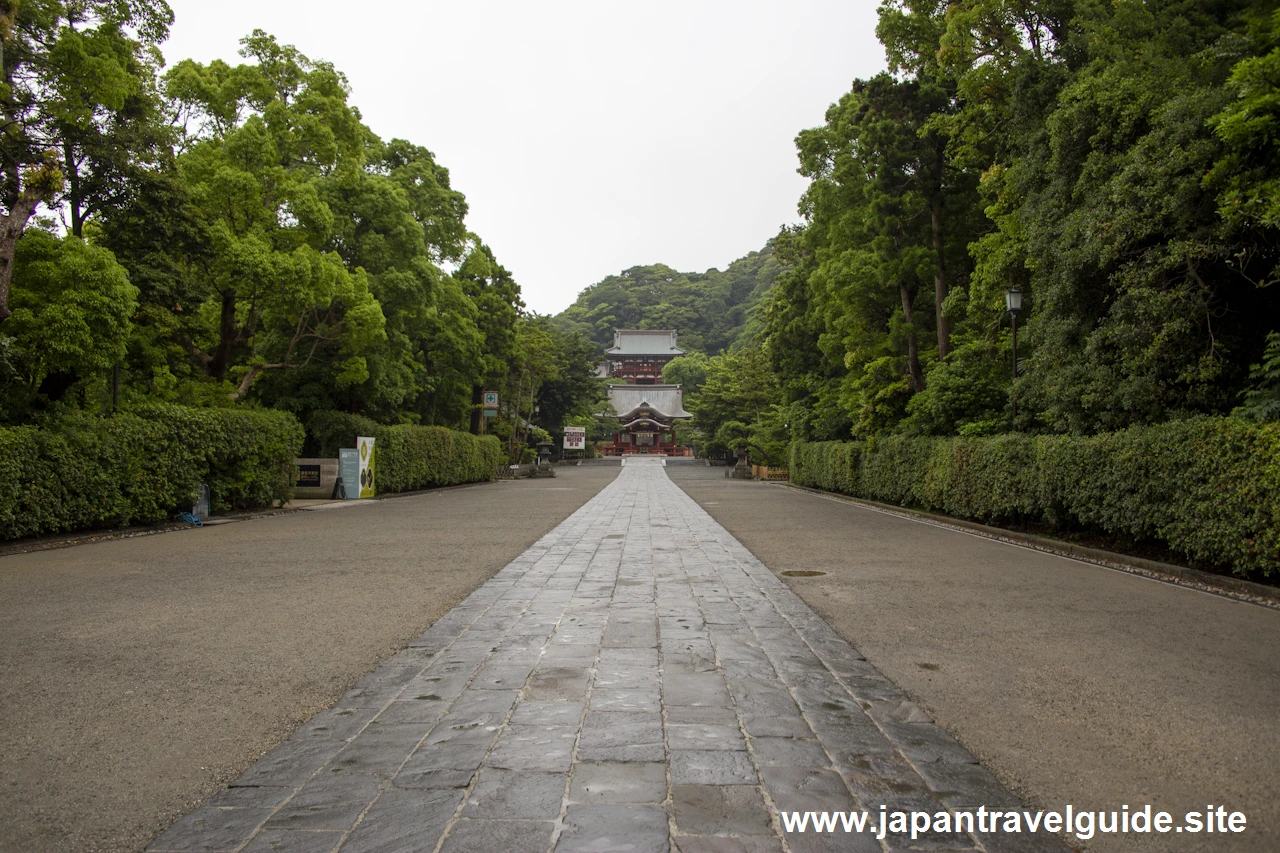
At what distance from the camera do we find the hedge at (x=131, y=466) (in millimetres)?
9469

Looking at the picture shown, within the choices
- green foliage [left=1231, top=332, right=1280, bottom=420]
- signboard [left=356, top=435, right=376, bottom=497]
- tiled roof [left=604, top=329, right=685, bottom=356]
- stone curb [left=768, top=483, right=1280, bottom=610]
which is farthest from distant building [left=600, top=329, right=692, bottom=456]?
green foliage [left=1231, top=332, right=1280, bottom=420]

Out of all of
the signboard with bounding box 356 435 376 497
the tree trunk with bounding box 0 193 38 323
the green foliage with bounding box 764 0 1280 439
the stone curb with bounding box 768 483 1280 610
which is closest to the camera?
the stone curb with bounding box 768 483 1280 610

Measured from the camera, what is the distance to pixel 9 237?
33.9 feet

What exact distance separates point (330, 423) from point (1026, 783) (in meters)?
21.8

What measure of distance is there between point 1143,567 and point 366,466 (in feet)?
59.3

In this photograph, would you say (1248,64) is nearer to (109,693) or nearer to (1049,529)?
(1049,529)

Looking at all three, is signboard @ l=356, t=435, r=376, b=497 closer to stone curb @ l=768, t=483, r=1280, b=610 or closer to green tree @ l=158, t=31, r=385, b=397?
green tree @ l=158, t=31, r=385, b=397

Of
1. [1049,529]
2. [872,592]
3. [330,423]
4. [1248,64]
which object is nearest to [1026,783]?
[872,592]

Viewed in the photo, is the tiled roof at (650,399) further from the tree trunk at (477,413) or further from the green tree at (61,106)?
the green tree at (61,106)

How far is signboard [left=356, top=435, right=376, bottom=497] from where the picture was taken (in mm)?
20500

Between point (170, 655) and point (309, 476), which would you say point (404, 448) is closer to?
point (309, 476)

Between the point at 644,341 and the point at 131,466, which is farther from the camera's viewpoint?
the point at 644,341

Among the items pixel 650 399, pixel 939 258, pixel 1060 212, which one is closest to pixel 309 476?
pixel 939 258

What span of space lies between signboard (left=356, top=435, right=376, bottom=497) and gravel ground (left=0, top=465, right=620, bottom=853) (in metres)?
10.5
